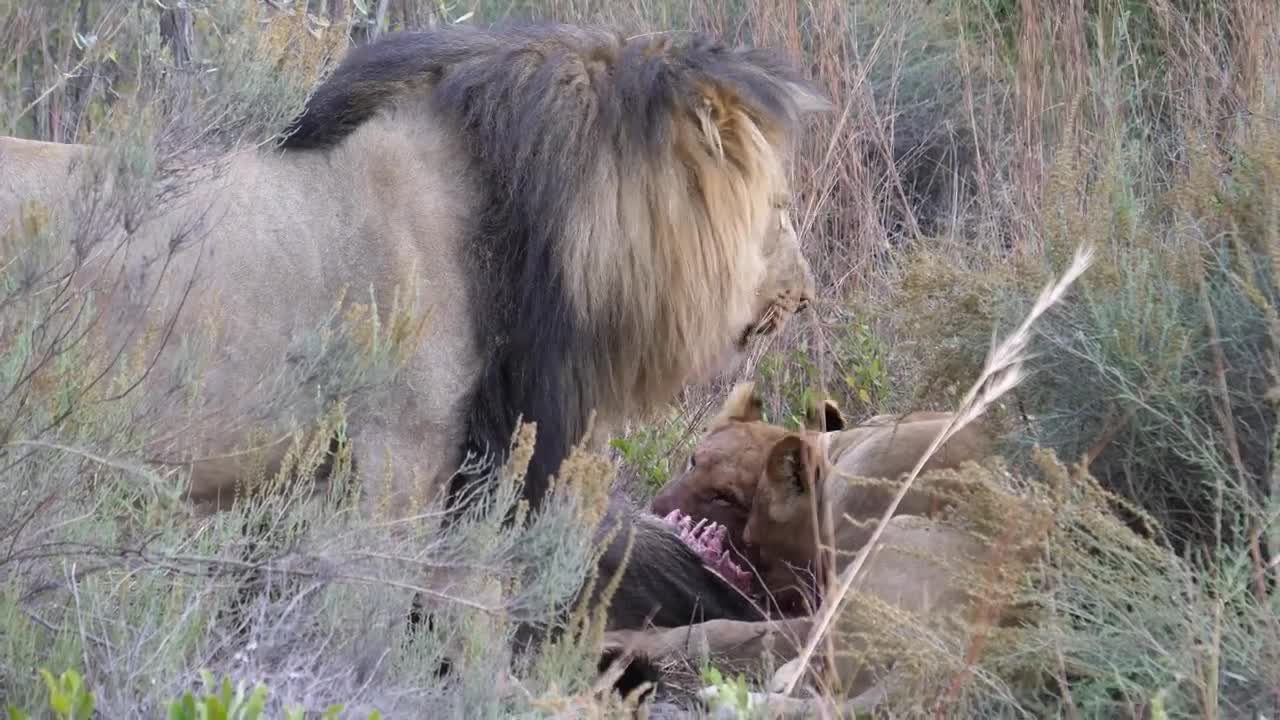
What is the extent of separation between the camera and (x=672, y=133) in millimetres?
3754

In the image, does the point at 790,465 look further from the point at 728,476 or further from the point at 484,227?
the point at 484,227

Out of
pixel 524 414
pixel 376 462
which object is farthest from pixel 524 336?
pixel 376 462

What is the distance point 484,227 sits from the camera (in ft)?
11.8

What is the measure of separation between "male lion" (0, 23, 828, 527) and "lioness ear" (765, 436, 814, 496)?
34 centimetres

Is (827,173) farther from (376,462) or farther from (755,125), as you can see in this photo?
(376,462)

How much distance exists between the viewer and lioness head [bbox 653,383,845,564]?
14.7ft

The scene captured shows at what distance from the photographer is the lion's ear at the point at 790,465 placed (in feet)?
12.8

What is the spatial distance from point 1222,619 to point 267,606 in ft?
5.49

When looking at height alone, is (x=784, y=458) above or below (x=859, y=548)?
above

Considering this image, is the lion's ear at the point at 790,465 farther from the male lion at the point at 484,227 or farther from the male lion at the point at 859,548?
the male lion at the point at 484,227

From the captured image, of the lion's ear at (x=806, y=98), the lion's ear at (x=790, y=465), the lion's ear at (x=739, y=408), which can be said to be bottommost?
the lion's ear at (x=739, y=408)

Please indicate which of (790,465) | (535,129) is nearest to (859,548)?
(790,465)

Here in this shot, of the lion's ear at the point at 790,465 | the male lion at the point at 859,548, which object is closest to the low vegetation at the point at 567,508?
the male lion at the point at 859,548

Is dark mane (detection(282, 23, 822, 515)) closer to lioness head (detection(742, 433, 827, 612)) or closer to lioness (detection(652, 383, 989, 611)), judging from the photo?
lioness head (detection(742, 433, 827, 612))
